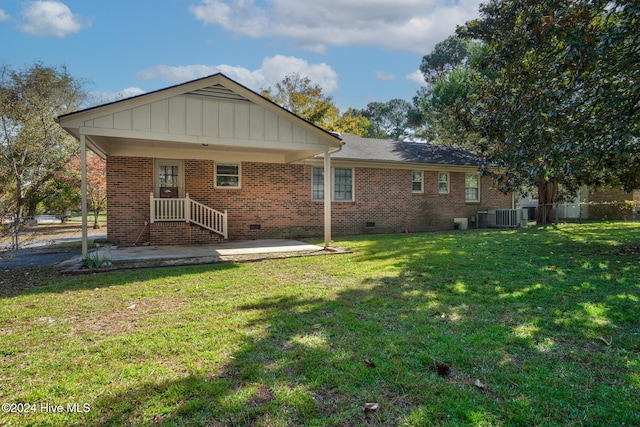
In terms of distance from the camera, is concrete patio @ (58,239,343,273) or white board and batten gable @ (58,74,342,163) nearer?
white board and batten gable @ (58,74,342,163)

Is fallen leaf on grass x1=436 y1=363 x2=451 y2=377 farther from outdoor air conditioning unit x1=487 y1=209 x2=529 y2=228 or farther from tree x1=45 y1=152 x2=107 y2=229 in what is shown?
tree x1=45 y1=152 x2=107 y2=229

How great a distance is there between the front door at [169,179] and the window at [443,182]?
433 inches

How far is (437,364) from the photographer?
113 inches

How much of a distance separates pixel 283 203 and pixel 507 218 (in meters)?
10.6

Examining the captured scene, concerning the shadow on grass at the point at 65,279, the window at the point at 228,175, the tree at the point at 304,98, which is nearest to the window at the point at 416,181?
the window at the point at 228,175

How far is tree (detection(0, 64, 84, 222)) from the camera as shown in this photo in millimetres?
14500

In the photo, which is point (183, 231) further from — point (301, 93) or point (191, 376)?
point (301, 93)

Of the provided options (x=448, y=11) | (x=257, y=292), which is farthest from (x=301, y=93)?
(x=257, y=292)

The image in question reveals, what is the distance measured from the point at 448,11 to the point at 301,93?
14.8 metres

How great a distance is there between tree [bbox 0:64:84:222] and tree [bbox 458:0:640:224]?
16700 millimetres

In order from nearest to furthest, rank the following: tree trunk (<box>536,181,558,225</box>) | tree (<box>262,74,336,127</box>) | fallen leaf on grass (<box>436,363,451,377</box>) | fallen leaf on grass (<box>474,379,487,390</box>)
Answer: fallen leaf on grass (<box>474,379,487,390</box>) < fallen leaf on grass (<box>436,363,451,377</box>) < tree trunk (<box>536,181,558,225</box>) < tree (<box>262,74,336,127</box>)

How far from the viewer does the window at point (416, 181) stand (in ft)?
51.4

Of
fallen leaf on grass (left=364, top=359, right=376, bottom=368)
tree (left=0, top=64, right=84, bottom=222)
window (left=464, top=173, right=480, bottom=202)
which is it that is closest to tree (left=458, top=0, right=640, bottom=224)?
fallen leaf on grass (left=364, top=359, right=376, bottom=368)

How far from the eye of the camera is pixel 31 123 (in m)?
14.8
